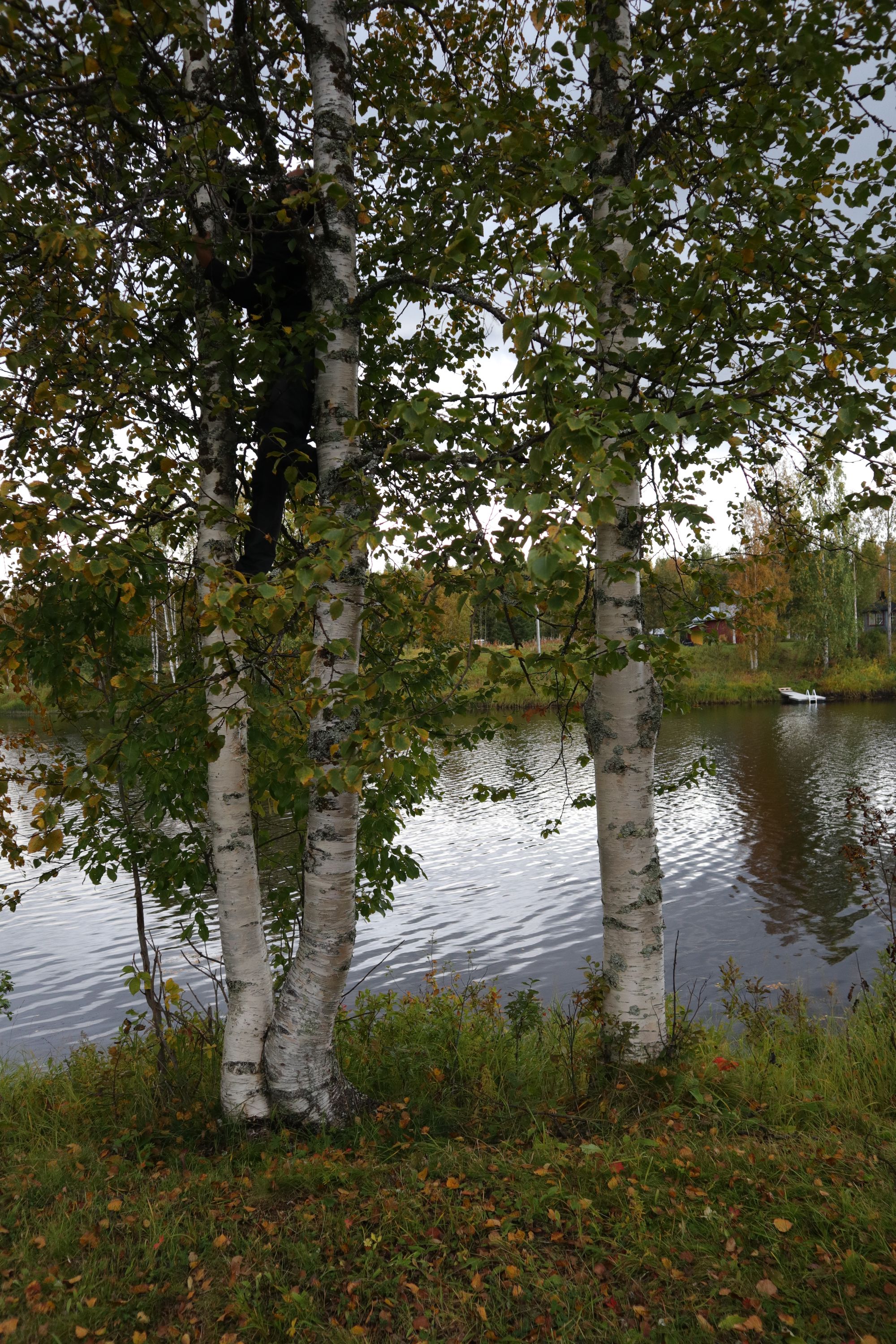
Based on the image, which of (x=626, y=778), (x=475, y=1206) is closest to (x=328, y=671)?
(x=626, y=778)

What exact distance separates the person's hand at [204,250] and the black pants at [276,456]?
0.62 m

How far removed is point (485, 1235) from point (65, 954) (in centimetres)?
863

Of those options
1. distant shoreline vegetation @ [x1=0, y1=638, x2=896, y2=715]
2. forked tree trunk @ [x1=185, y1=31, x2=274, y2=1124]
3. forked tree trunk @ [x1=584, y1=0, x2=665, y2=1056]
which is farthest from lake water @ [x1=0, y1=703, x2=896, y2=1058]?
distant shoreline vegetation @ [x1=0, y1=638, x2=896, y2=715]

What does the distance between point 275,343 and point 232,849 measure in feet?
9.04

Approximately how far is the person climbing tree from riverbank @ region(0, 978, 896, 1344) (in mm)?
3233

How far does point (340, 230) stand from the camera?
4.09 meters

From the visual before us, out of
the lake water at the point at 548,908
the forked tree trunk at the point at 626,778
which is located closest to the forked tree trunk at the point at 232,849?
the lake water at the point at 548,908

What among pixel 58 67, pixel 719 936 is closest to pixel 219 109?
pixel 58 67

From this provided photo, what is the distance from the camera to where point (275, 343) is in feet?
12.7

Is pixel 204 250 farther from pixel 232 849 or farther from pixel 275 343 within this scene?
pixel 232 849

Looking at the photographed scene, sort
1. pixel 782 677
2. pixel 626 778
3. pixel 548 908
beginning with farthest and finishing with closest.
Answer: pixel 782 677 → pixel 548 908 → pixel 626 778

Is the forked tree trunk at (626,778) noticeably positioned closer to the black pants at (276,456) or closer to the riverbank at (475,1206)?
the riverbank at (475,1206)

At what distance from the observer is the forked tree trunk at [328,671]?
3898mm

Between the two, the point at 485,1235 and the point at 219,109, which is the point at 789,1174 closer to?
the point at 485,1235
